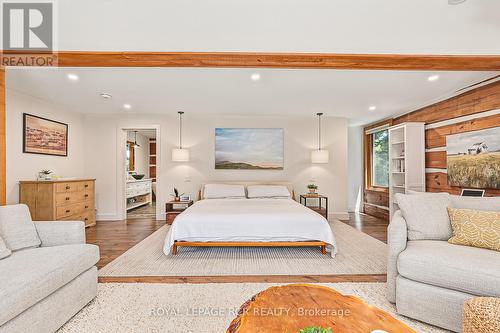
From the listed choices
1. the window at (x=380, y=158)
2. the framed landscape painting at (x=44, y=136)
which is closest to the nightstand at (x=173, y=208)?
the framed landscape painting at (x=44, y=136)

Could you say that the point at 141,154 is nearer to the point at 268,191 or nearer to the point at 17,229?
the point at 268,191

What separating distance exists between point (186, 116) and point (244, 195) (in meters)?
2.31

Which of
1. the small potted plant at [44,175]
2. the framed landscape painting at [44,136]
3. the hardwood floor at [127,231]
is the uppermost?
the framed landscape painting at [44,136]

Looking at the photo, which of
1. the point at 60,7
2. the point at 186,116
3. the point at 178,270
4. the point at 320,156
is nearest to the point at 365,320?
the point at 178,270

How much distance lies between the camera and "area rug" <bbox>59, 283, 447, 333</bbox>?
1.74 meters

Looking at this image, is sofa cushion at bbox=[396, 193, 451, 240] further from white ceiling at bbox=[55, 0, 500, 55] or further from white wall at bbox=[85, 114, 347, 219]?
white wall at bbox=[85, 114, 347, 219]

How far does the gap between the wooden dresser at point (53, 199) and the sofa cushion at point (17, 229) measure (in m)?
2.04

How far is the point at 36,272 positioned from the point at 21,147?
11.2ft

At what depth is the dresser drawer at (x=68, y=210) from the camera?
3939 millimetres

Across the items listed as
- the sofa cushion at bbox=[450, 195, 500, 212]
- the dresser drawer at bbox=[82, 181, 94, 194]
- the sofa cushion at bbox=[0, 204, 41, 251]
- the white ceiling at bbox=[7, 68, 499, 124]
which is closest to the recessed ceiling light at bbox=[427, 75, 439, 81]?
the white ceiling at bbox=[7, 68, 499, 124]

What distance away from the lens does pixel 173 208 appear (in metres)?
5.21

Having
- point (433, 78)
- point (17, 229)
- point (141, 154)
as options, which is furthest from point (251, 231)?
point (141, 154)

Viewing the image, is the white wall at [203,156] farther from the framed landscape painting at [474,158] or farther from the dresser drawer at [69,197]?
the framed landscape painting at [474,158]

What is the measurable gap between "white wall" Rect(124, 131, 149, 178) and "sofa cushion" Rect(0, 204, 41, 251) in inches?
228
